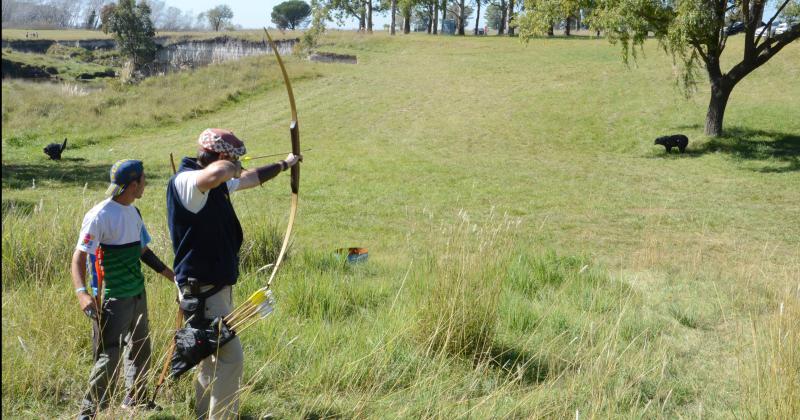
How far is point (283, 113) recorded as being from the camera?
27422mm

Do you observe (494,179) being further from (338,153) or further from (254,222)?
(254,222)

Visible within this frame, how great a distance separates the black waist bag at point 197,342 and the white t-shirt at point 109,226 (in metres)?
0.65

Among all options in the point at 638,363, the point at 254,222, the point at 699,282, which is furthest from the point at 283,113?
the point at 638,363

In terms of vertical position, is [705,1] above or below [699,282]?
above

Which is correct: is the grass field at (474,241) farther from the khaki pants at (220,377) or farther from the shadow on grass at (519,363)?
the khaki pants at (220,377)

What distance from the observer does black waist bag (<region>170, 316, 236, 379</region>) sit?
3.43 meters

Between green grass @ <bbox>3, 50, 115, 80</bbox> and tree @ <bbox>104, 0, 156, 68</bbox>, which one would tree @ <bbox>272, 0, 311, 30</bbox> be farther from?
tree @ <bbox>104, 0, 156, 68</bbox>

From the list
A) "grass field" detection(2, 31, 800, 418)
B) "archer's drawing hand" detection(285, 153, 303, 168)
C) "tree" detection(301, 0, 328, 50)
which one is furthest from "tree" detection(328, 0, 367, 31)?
"archer's drawing hand" detection(285, 153, 303, 168)

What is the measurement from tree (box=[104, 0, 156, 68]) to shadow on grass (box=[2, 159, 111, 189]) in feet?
151

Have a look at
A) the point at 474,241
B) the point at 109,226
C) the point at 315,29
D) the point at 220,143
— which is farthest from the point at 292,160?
the point at 315,29

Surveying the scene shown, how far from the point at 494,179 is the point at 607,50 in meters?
26.9

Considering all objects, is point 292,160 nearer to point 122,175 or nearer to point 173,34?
point 122,175

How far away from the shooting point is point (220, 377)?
358 cm

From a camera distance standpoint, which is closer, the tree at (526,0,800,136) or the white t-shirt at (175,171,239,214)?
the white t-shirt at (175,171,239,214)
